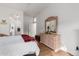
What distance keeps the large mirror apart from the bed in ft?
0.85

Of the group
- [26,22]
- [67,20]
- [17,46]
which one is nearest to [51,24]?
[67,20]

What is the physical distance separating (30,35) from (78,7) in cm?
71

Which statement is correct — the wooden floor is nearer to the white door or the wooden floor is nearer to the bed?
the bed

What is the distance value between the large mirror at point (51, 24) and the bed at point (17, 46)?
0.26 meters

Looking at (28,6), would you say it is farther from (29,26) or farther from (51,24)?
(51,24)

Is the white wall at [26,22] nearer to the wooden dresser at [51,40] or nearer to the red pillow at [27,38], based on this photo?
the red pillow at [27,38]

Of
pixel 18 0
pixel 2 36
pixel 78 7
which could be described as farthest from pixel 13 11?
pixel 78 7

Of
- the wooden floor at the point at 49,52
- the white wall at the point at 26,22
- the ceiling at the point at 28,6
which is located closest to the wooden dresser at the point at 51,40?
the wooden floor at the point at 49,52

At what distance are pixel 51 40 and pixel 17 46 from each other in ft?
1.47

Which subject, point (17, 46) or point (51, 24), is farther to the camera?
point (51, 24)

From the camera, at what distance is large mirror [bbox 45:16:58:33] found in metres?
1.24

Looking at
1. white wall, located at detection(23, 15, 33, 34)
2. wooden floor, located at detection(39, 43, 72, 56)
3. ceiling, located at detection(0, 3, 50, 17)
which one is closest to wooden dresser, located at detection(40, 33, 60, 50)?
wooden floor, located at detection(39, 43, 72, 56)

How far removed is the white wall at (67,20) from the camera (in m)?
1.17

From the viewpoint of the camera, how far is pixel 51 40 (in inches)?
49.2
